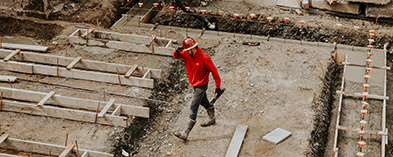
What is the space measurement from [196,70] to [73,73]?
366 cm

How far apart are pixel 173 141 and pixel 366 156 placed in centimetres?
353

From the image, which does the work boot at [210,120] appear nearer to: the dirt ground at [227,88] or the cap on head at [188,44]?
the dirt ground at [227,88]

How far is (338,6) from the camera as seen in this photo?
14.4 m

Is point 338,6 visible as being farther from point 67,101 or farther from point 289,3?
point 67,101

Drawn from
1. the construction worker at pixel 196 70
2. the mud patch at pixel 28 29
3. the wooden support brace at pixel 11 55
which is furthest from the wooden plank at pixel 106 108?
the mud patch at pixel 28 29

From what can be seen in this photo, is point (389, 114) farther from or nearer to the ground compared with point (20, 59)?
nearer to the ground

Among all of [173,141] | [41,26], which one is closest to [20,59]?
[41,26]

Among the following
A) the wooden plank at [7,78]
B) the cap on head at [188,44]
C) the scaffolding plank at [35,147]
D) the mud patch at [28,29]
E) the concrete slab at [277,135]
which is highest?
the cap on head at [188,44]

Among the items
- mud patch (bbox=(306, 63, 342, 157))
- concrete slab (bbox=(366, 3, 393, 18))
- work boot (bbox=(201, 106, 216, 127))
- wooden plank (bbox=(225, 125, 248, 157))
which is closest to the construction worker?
work boot (bbox=(201, 106, 216, 127))

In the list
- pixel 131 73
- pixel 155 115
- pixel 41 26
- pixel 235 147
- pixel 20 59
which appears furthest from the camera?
pixel 41 26

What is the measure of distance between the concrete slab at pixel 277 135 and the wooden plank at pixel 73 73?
9.48ft

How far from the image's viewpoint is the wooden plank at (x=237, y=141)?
8062mm

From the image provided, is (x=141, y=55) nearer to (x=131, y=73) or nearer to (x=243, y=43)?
(x=131, y=73)

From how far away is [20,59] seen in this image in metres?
11.2
